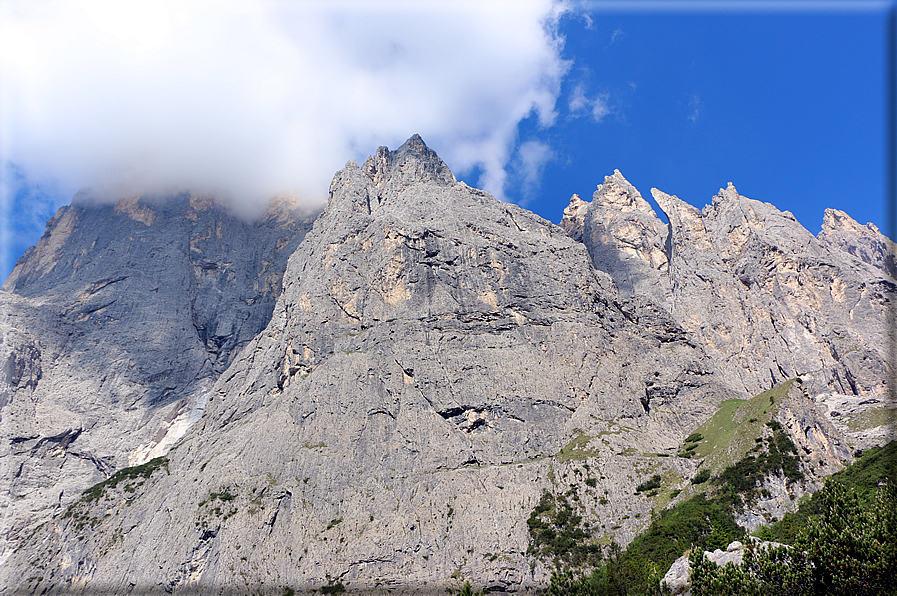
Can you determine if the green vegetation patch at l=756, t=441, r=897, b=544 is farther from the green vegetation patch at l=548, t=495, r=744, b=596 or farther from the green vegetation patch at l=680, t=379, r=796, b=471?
the green vegetation patch at l=680, t=379, r=796, b=471

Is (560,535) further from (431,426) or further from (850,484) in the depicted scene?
(850,484)

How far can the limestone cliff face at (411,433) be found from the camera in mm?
122750

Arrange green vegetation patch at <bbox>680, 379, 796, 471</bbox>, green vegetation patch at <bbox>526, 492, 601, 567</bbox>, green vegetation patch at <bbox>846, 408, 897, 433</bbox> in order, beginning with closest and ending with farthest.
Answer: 1. green vegetation patch at <bbox>526, 492, 601, 567</bbox>
2. green vegetation patch at <bbox>680, 379, 796, 471</bbox>
3. green vegetation patch at <bbox>846, 408, 897, 433</bbox>

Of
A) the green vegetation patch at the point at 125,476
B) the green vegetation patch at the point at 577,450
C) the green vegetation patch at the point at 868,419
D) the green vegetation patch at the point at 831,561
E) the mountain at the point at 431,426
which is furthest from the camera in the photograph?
Answer: the green vegetation patch at the point at 125,476

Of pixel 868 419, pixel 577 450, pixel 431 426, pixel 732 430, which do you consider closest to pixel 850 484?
pixel 732 430

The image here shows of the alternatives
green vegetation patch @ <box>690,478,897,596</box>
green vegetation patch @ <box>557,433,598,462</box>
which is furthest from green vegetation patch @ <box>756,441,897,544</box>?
green vegetation patch @ <box>557,433,598,462</box>

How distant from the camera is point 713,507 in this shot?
106 metres

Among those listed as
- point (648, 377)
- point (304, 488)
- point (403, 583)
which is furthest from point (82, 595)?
point (648, 377)

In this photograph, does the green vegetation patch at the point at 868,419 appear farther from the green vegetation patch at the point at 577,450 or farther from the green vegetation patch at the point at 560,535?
the green vegetation patch at the point at 560,535

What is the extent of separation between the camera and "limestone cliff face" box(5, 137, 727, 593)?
403 feet

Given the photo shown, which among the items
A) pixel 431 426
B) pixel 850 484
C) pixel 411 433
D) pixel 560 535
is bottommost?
pixel 560 535

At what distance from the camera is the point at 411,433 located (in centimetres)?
14438

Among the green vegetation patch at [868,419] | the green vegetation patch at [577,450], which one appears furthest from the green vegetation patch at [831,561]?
the green vegetation patch at [868,419]

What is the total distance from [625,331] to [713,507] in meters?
76.5
